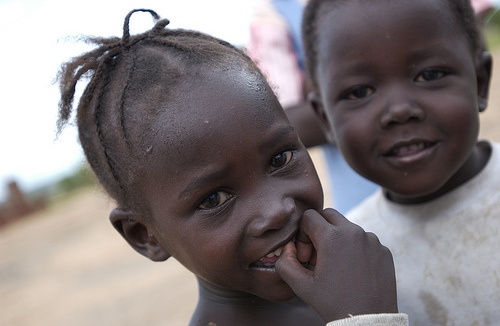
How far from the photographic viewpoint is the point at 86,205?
16609 mm

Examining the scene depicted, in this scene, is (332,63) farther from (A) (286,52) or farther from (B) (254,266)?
(A) (286,52)

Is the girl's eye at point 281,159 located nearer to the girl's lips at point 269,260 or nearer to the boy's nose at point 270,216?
the boy's nose at point 270,216

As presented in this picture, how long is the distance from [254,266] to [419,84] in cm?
78

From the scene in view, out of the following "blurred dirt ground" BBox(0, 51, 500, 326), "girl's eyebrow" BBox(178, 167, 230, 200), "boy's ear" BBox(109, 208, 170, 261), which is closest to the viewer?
"girl's eyebrow" BBox(178, 167, 230, 200)

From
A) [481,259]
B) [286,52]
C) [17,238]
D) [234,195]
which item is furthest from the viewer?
[17,238]

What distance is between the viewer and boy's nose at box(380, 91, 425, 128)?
6.03 feet

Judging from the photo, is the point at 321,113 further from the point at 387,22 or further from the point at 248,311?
the point at 248,311

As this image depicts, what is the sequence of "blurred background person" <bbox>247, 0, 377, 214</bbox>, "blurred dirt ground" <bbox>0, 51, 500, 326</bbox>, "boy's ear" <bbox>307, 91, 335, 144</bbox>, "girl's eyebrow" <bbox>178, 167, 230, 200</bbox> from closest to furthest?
"girl's eyebrow" <bbox>178, 167, 230, 200</bbox>, "boy's ear" <bbox>307, 91, 335, 144</bbox>, "blurred background person" <bbox>247, 0, 377, 214</bbox>, "blurred dirt ground" <bbox>0, 51, 500, 326</bbox>

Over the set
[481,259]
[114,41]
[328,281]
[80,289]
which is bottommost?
[80,289]

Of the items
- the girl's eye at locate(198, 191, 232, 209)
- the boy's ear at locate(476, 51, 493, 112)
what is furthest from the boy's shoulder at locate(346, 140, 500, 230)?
the girl's eye at locate(198, 191, 232, 209)

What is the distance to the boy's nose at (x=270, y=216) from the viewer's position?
1.50 meters

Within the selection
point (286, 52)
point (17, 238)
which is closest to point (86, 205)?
point (17, 238)

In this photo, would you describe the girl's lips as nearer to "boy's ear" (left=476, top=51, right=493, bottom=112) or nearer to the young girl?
the young girl

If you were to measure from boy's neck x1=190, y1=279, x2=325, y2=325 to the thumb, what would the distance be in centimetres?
30
